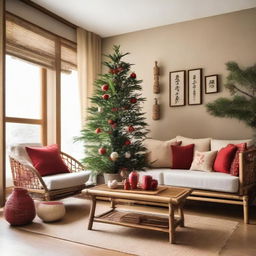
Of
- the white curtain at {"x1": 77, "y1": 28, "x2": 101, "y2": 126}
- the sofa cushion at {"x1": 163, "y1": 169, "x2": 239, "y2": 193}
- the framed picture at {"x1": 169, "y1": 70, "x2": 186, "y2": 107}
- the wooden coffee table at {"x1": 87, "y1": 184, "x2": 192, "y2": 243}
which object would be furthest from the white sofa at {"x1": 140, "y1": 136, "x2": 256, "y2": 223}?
the white curtain at {"x1": 77, "y1": 28, "x2": 101, "y2": 126}

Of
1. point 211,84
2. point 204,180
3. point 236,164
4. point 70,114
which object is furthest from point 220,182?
point 70,114

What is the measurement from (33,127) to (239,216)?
306 cm

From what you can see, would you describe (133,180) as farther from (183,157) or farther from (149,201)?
(183,157)

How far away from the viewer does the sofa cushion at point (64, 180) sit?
122 inches

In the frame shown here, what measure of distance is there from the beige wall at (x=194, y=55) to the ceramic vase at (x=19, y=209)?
242 cm

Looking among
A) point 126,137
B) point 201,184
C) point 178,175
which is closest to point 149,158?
point 126,137

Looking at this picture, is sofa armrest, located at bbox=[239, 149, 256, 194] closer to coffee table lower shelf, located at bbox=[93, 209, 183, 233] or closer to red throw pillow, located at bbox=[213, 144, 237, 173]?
red throw pillow, located at bbox=[213, 144, 237, 173]

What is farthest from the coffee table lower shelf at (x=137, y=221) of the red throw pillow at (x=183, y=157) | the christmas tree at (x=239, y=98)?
the christmas tree at (x=239, y=98)

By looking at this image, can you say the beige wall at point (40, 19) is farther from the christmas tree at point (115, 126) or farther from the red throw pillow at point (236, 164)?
the red throw pillow at point (236, 164)

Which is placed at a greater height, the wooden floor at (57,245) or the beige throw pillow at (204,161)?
the beige throw pillow at (204,161)

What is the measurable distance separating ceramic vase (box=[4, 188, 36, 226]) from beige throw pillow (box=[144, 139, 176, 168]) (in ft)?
5.81

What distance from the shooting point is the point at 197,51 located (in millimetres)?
4363

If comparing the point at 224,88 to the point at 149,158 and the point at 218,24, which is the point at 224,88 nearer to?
the point at 218,24

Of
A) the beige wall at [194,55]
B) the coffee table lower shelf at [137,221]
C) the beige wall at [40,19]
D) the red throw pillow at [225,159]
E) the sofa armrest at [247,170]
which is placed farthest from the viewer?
the beige wall at [194,55]
